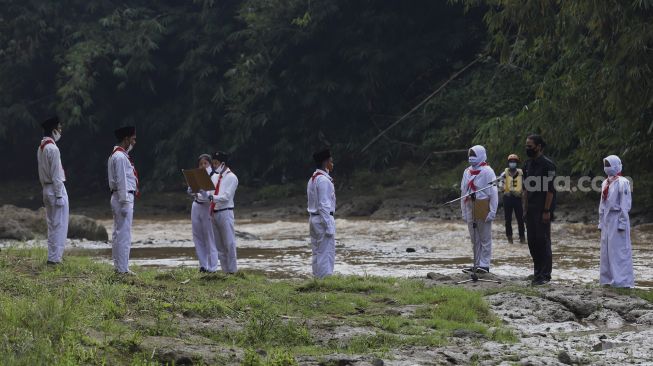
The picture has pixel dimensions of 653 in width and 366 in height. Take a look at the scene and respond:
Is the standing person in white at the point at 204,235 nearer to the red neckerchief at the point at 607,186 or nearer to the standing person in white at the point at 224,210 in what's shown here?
the standing person in white at the point at 224,210

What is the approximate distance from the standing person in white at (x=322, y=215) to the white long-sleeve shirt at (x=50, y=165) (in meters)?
3.18

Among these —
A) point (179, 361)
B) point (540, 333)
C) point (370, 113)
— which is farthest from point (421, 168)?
point (179, 361)

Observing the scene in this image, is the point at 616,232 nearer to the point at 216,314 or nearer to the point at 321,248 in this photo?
the point at 321,248

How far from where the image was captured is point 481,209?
1517 centimetres

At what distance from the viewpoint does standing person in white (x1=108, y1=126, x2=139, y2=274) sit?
13625 mm

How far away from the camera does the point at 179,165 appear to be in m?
40.3

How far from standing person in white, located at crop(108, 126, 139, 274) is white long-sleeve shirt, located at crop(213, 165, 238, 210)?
144 cm

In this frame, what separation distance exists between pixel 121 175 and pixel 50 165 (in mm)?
1070

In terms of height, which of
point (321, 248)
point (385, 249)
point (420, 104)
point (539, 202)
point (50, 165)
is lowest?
point (385, 249)

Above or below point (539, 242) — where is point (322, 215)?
above

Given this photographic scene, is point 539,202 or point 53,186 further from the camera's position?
point 53,186

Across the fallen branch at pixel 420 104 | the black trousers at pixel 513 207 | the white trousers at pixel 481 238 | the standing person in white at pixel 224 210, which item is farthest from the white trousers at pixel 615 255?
the fallen branch at pixel 420 104

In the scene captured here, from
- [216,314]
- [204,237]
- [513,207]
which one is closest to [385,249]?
[513,207]

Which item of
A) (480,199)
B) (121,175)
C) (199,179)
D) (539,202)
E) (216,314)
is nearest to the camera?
(216,314)
